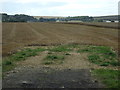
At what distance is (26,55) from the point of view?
49.3 feet

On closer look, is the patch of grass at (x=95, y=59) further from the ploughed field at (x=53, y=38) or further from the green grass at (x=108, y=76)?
the ploughed field at (x=53, y=38)

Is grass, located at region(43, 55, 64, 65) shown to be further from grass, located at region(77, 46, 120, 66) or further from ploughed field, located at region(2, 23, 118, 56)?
ploughed field, located at region(2, 23, 118, 56)

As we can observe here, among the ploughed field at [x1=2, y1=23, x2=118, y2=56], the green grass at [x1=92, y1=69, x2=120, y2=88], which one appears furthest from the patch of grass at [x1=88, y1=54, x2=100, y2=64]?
the ploughed field at [x1=2, y1=23, x2=118, y2=56]

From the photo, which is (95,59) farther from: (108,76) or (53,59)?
(108,76)

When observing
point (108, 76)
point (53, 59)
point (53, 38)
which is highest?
point (53, 38)

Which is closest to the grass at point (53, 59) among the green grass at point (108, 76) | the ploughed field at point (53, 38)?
the green grass at point (108, 76)

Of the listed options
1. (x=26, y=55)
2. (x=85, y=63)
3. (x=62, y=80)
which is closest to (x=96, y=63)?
(x=85, y=63)

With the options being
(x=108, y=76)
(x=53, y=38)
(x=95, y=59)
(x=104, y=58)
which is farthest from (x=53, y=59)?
(x=53, y=38)

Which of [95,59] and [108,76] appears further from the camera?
[95,59]

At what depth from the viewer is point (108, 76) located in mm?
9969

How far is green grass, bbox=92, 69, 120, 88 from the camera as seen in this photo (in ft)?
29.3

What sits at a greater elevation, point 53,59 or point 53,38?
point 53,38

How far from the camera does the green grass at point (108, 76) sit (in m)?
8.92

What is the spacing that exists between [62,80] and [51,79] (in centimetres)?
43
